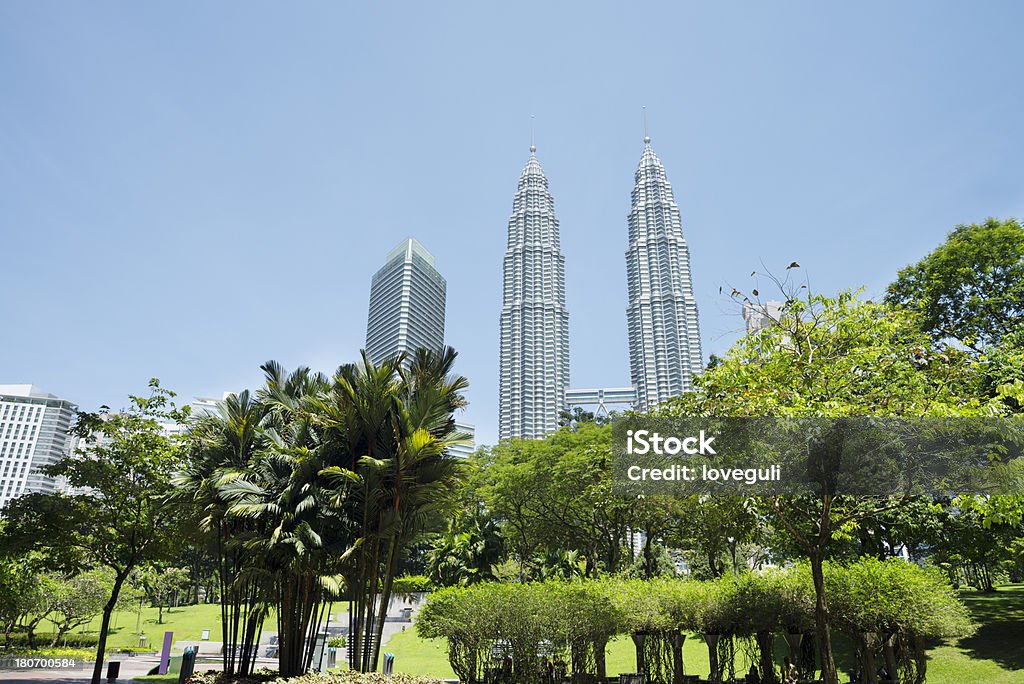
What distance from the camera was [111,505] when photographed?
17.1 meters

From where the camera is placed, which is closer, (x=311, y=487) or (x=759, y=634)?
(x=311, y=487)

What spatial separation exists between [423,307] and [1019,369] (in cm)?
17356

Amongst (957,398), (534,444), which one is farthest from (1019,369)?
(534,444)

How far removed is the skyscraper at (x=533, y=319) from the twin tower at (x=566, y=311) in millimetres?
265

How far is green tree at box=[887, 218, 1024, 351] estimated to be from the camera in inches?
813

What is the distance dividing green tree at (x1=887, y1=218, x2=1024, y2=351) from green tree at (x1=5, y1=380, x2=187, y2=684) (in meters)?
23.6

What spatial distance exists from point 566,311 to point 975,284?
491ft

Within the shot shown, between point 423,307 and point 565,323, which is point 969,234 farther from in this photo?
point 423,307

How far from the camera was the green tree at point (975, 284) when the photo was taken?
20656mm

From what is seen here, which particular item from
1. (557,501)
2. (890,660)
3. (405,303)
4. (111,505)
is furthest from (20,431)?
(890,660)

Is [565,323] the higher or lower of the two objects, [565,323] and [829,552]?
the higher

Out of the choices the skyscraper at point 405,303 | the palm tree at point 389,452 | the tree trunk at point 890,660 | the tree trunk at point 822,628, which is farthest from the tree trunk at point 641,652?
the skyscraper at point 405,303

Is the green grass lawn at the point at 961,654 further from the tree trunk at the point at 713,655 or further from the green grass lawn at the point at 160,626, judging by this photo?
the green grass lawn at the point at 160,626

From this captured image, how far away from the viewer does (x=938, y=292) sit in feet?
72.4
